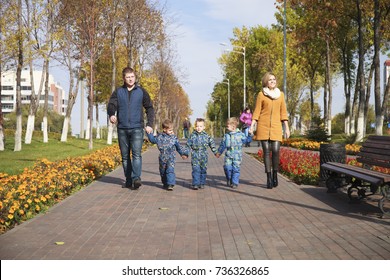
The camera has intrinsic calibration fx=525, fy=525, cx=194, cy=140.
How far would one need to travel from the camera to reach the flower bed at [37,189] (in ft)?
22.8

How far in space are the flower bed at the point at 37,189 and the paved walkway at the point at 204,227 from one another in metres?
0.24

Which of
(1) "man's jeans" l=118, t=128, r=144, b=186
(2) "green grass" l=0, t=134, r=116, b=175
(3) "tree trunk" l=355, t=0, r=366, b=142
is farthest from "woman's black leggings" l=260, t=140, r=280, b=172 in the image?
(3) "tree trunk" l=355, t=0, r=366, b=142

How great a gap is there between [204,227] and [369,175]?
2.54 metres

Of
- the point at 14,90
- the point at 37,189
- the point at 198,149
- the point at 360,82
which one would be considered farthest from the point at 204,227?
the point at 14,90

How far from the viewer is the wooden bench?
696cm

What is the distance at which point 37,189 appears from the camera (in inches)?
330

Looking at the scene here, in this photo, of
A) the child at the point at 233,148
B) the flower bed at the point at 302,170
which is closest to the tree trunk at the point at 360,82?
the flower bed at the point at 302,170

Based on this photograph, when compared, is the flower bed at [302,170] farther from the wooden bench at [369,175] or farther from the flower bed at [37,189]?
the flower bed at [37,189]

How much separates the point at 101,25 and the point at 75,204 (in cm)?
2209

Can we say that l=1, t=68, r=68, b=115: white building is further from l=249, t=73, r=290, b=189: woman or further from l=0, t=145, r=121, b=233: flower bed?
l=249, t=73, r=290, b=189: woman

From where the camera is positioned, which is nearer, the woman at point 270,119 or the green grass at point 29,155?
the woman at point 270,119

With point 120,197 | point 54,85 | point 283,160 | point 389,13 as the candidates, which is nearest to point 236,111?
point 389,13

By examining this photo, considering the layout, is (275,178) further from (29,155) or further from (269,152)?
(29,155)

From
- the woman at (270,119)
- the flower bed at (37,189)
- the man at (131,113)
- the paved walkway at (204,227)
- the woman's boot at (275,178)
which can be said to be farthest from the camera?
the woman's boot at (275,178)
